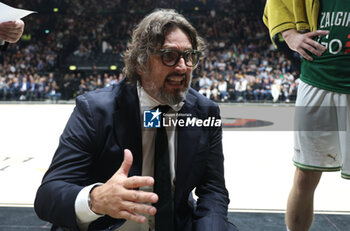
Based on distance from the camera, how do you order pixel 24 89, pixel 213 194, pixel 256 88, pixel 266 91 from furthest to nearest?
1. pixel 24 89
2. pixel 256 88
3. pixel 266 91
4. pixel 213 194

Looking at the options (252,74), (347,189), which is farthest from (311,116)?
(252,74)

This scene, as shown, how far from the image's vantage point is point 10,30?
1.30 meters

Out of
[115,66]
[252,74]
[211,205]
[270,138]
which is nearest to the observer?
[211,205]

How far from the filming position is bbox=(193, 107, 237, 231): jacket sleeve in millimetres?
1022

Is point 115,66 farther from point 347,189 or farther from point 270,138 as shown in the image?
point 347,189

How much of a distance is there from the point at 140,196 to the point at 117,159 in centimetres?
28

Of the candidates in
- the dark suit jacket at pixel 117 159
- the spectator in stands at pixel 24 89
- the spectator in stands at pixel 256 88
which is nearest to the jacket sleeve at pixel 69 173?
the dark suit jacket at pixel 117 159

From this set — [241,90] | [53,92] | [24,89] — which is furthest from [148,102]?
[24,89]

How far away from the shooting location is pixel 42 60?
14.3m

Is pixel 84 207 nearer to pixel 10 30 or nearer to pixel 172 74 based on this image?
pixel 172 74

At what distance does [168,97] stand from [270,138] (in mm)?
3768

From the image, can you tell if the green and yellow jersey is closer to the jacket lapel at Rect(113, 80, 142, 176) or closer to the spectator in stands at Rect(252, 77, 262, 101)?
the jacket lapel at Rect(113, 80, 142, 176)

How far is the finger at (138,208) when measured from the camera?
691mm

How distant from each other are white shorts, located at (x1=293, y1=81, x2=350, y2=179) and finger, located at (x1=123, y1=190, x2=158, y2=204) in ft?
2.49
